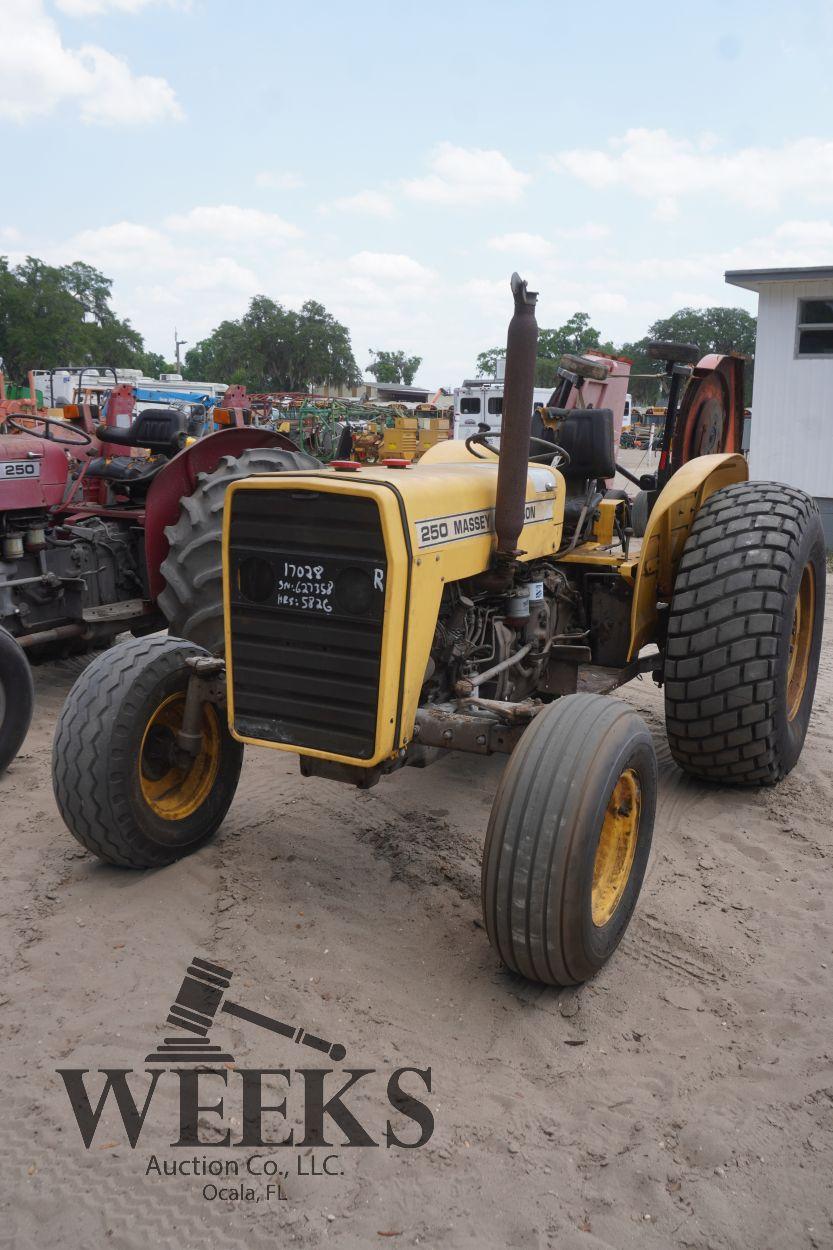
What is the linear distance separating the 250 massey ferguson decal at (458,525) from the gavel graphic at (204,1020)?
1.49m

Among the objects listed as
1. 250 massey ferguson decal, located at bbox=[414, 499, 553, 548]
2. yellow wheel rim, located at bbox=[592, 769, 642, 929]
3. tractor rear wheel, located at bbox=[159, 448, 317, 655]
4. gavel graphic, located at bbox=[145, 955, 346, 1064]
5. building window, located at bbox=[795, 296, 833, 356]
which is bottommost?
gavel graphic, located at bbox=[145, 955, 346, 1064]

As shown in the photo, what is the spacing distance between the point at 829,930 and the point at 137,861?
2.50 metres

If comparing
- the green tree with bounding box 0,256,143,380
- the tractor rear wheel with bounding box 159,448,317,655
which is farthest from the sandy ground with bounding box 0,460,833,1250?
the green tree with bounding box 0,256,143,380

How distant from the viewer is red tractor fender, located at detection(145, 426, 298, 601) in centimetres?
558

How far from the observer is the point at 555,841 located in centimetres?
283

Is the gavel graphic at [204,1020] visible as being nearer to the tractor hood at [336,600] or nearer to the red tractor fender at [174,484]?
the tractor hood at [336,600]

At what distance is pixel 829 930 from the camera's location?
352cm

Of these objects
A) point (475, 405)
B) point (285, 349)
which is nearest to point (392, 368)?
point (285, 349)

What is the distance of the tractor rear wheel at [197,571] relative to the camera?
508 cm

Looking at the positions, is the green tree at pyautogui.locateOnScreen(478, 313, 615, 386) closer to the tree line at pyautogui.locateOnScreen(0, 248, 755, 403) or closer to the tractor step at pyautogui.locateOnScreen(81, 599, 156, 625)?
the tree line at pyautogui.locateOnScreen(0, 248, 755, 403)

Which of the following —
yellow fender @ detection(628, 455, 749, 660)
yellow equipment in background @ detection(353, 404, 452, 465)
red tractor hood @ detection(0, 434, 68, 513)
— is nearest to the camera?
yellow fender @ detection(628, 455, 749, 660)

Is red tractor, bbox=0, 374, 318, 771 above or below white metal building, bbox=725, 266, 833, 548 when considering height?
below

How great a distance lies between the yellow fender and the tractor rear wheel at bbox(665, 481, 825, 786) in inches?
5.2

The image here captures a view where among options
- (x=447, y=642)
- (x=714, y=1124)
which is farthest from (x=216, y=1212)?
(x=447, y=642)
